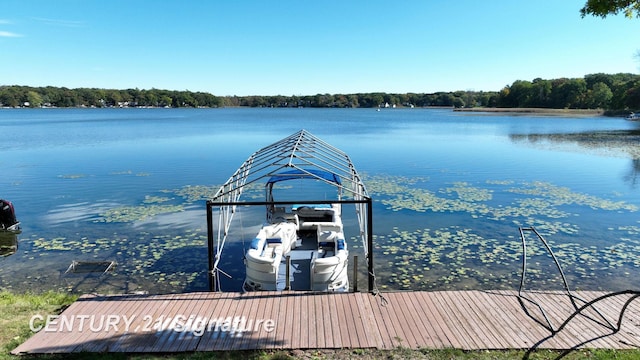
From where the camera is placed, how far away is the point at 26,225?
1580 centimetres

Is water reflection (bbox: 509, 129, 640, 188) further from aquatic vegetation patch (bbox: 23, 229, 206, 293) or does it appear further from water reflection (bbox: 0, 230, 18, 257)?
water reflection (bbox: 0, 230, 18, 257)

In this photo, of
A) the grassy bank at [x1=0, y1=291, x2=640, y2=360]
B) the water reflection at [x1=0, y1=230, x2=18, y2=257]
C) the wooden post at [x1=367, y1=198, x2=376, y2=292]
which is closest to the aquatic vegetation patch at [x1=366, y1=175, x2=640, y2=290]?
the wooden post at [x1=367, y1=198, x2=376, y2=292]

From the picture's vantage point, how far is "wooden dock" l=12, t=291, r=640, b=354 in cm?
615

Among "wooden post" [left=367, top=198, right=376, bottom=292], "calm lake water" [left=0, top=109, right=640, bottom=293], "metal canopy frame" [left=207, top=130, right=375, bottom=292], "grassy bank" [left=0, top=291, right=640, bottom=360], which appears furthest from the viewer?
"calm lake water" [left=0, top=109, right=640, bottom=293]

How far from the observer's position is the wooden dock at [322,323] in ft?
20.2

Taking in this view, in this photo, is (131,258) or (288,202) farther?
(131,258)

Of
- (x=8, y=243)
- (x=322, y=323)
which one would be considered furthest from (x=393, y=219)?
(x=8, y=243)

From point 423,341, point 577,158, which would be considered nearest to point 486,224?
point 423,341

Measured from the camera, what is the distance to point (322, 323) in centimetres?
677

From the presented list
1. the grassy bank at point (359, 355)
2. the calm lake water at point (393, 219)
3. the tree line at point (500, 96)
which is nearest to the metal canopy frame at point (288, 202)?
the calm lake water at point (393, 219)

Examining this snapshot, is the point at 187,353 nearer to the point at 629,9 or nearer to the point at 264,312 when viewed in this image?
the point at 264,312

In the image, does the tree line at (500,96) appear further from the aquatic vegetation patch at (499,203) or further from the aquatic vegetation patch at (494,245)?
the aquatic vegetation patch at (494,245)

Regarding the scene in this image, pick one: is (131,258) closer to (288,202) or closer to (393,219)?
(288,202)

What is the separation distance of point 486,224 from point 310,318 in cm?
1073
